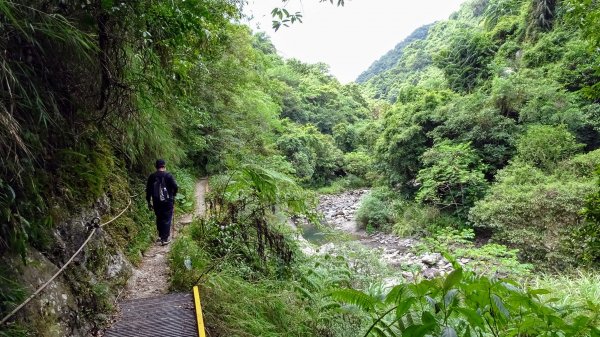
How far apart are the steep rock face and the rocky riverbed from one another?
3.96 metres

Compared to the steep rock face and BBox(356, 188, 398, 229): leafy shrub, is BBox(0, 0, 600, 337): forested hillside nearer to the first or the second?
the steep rock face

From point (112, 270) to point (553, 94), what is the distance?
64.3 ft

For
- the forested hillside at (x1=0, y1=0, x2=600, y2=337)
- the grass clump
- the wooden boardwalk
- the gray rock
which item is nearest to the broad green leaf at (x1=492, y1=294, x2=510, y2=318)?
the forested hillside at (x1=0, y1=0, x2=600, y2=337)

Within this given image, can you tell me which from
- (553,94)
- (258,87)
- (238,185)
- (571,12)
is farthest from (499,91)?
(238,185)

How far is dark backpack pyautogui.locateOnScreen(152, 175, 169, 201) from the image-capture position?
5.88 m

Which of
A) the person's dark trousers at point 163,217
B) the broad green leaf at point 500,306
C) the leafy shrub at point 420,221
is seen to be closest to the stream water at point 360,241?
the leafy shrub at point 420,221

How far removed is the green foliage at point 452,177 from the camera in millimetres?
17258

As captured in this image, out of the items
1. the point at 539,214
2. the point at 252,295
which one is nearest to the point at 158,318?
the point at 252,295

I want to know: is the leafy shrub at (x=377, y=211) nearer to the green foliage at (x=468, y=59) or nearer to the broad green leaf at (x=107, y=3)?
the green foliage at (x=468, y=59)

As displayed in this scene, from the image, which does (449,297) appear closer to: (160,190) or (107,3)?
(107,3)

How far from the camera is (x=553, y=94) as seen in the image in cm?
1698

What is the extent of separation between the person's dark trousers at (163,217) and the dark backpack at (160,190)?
13cm

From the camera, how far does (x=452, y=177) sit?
17953 millimetres

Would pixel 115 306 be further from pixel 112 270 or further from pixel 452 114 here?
pixel 452 114
